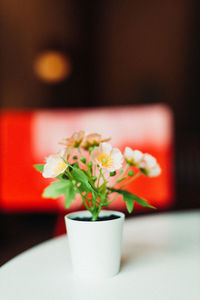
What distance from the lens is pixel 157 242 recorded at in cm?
79

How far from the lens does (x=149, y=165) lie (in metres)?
0.64

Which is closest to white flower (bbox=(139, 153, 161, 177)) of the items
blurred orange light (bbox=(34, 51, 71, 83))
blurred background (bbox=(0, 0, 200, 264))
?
blurred background (bbox=(0, 0, 200, 264))

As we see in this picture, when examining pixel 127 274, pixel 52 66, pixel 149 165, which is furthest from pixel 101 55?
pixel 127 274

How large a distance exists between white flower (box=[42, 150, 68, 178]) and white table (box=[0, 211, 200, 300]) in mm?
176

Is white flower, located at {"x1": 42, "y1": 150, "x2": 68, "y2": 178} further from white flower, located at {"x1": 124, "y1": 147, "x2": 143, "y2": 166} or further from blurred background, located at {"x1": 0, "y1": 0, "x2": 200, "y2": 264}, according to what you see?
blurred background, located at {"x1": 0, "y1": 0, "x2": 200, "y2": 264}

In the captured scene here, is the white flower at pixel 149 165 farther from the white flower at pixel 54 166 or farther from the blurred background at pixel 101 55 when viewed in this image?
the blurred background at pixel 101 55

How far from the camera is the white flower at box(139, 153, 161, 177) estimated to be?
2.09 ft

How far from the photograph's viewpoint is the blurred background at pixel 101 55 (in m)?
3.02

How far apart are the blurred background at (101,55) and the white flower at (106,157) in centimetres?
249

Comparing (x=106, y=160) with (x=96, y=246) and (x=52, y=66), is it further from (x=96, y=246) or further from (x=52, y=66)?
(x=52, y=66)

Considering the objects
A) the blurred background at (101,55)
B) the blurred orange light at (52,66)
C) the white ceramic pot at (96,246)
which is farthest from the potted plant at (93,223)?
the blurred orange light at (52,66)

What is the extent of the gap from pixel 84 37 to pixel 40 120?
1033 mm

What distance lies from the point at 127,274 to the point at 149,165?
0.19 metres

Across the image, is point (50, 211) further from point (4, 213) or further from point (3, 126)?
point (3, 126)
